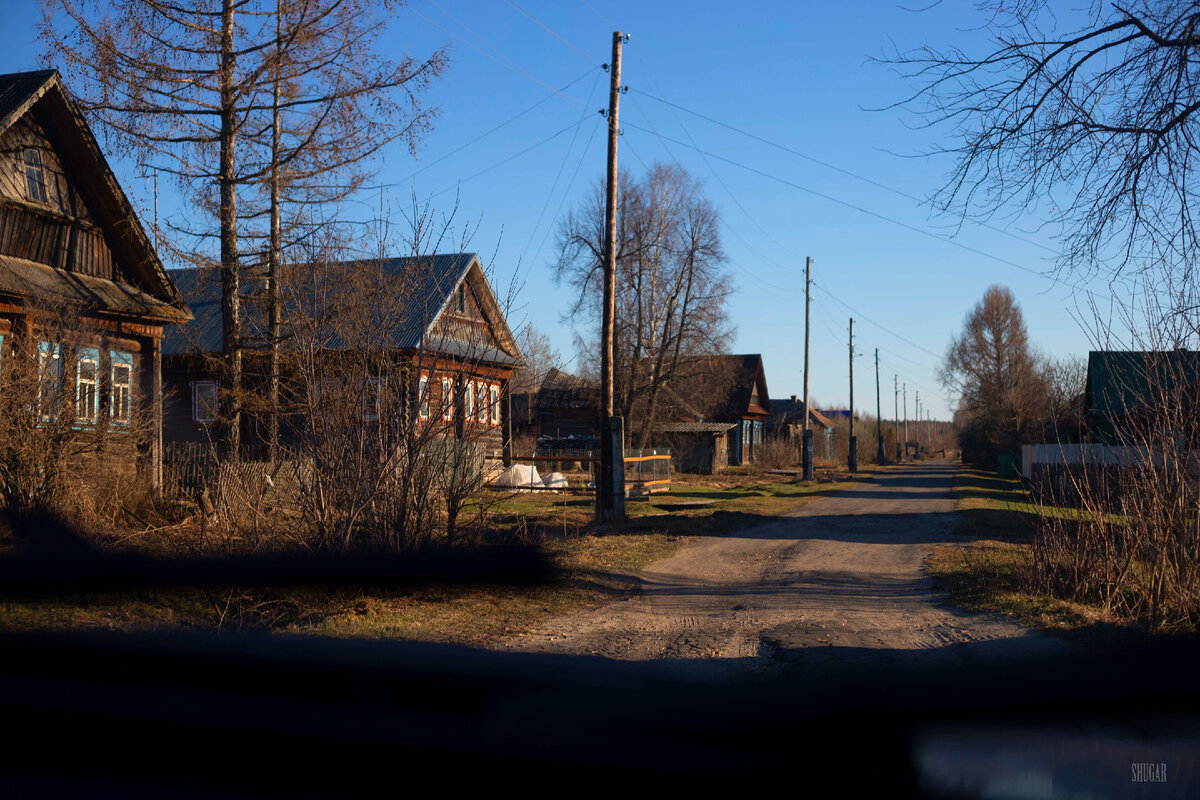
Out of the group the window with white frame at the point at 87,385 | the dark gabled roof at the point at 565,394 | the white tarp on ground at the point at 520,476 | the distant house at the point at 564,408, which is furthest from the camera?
the distant house at the point at 564,408

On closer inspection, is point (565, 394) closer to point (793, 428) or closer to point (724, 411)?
point (724, 411)

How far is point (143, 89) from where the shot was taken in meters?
14.2

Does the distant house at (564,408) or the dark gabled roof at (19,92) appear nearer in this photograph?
the dark gabled roof at (19,92)

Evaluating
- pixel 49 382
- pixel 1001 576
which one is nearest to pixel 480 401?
pixel 49 382

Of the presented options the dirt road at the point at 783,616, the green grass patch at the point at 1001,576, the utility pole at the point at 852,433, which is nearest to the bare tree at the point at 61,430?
the dirt road at the point at 783,616

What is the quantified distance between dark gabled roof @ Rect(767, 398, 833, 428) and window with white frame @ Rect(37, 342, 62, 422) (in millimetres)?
54203

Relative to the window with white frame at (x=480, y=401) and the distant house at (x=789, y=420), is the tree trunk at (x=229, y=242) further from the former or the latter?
the distant house at (x=789, y=420)

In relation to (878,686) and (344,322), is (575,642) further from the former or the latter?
(344,322)

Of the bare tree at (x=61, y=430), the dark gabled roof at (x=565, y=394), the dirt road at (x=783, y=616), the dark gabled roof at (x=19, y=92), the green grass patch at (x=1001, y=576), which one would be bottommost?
the dirt road at (x=783, y=616)

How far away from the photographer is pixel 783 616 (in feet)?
26.4

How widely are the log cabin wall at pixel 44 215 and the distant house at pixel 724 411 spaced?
24526mm

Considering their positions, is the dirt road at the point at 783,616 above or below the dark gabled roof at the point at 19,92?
below

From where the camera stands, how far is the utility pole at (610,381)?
15.6m

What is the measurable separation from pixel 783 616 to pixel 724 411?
44693 millimetres
